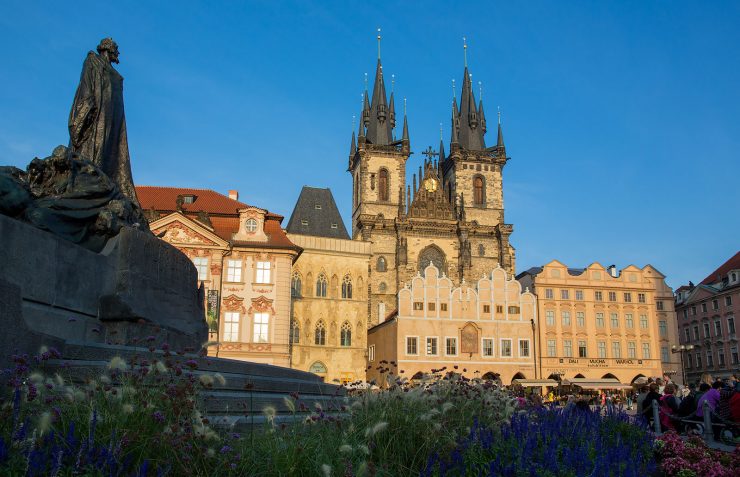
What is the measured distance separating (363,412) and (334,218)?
4553 centimetres

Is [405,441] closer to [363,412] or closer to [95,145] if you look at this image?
[363,412]

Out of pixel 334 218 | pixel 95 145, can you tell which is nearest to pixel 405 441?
pixel 95 145

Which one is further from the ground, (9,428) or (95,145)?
(95,145)

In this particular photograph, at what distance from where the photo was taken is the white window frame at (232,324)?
1412 inches

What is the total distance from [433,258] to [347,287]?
69.8 ft

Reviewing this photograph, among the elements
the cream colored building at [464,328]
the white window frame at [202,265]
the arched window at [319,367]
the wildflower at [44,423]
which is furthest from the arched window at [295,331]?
the wildflower at [44,423]

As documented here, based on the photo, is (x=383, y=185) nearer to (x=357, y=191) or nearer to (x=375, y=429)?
(x=357, y=191)

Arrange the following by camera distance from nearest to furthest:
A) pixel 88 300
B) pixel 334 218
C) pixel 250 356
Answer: pixel 88 300 < pixel 250 356 < pixel 334 218

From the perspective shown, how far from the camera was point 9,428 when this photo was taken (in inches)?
157

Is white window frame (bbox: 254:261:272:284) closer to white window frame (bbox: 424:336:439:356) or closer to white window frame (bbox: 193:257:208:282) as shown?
white window frame (bbox: 193:257:208:282)

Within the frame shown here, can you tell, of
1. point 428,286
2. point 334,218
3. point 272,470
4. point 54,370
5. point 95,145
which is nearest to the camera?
point 272,470

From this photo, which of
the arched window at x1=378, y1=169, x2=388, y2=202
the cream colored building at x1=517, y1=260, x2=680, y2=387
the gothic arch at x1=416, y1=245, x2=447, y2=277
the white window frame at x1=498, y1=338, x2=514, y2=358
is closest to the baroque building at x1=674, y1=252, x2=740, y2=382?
the cream colored building at x1=517, y1=260, x2=680, y2=387

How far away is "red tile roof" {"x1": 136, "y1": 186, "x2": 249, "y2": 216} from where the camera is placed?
3864 centimetres

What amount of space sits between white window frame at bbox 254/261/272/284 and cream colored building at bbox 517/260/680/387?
2200 centimetres
